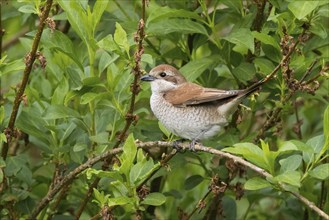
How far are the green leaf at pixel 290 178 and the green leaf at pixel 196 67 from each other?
3.75 ft

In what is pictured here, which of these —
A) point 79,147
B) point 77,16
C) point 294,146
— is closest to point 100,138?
point 79,147

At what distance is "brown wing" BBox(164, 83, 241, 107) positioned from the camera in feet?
15.7

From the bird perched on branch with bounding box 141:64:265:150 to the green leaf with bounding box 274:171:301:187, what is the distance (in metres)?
0.86

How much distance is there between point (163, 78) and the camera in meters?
5.39

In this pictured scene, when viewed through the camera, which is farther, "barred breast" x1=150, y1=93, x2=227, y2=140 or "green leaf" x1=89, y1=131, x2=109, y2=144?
"barred breast" x1=150, y1=93, x2=227, y2=140

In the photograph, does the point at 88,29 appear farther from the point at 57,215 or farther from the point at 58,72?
the point at 57,215

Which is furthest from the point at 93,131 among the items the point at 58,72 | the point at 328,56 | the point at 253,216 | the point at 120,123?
the point at 253,216

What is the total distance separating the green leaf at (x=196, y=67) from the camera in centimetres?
484

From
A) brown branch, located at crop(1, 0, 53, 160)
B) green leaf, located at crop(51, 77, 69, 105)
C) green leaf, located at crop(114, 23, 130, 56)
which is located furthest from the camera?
green leaf, located at crop(51, 77, 69, 105)

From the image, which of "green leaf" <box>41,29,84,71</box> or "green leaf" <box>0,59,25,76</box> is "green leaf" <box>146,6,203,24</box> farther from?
"green leaf" <box>0,59,25,76</box>

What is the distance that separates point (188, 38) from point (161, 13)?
0.88 meters

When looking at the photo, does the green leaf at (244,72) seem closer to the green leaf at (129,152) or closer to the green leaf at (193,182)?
the green leaf at (193,182)

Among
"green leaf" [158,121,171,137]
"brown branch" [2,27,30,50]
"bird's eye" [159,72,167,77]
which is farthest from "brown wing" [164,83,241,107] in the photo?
"brown branch" [2,27,30,50]

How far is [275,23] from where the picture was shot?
4.86 meters
